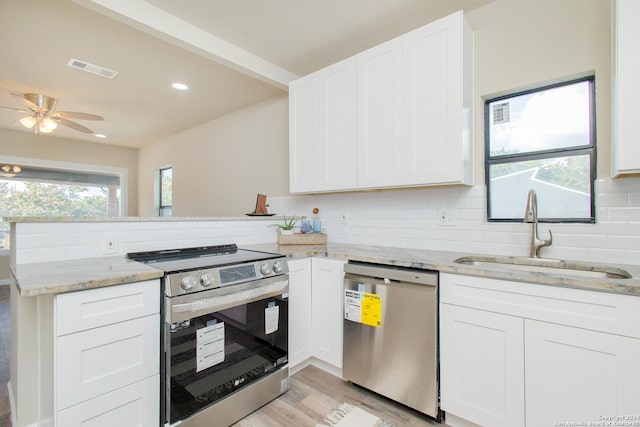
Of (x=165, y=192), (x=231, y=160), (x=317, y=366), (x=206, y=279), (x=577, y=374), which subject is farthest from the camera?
(x=165, y=192)

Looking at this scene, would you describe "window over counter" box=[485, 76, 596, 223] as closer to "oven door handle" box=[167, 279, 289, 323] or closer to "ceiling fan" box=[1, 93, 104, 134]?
"oven door handle" box=[167, 279, 289, 323]

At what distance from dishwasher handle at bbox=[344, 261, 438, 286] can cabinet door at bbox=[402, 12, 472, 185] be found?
0.62 m

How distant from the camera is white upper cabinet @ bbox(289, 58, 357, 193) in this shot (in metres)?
2.37

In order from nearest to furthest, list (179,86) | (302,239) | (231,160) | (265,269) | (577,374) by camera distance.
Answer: (577,374) < (265,269) < (302,239) < (179,86) < (231,160)

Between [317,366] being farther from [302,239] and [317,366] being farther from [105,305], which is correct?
[105,305]

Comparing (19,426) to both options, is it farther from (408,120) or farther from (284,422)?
(408,120)

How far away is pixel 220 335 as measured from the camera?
1.62m

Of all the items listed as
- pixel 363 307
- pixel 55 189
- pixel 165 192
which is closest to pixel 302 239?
pixel 363 307

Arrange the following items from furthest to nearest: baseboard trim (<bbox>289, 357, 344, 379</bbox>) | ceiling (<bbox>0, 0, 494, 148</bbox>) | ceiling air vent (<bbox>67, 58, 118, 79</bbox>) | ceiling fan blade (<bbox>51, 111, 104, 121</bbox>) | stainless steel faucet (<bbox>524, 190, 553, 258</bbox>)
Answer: ceiling fan blade (<bbox>51, 111, 104, 121</bbox>), ceiling air vent (<bbox>67, 58, 118, 79</bbox>), baseboard trim (<bbox>289, 357, 344, 379</bbox>), ceiling (<bbox>0, 0, 494, 148</bbox>), stainless steel faucet (<bbox>524, 190, 553, 258</bbox>)

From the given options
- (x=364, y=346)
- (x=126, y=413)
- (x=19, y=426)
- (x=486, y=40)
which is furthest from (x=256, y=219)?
(x=486, y=40)

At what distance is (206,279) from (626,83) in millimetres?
2268

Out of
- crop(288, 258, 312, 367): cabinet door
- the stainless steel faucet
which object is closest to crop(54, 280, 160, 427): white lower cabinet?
crop(288, 258, 312, 367): cabinet door

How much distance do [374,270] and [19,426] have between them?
2032 millimetres

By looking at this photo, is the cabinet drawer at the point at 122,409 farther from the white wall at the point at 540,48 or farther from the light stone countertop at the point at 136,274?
the white wall at the point at 540,48
